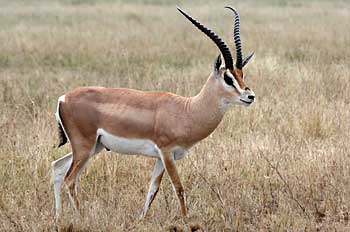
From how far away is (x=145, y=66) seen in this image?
11852 mm

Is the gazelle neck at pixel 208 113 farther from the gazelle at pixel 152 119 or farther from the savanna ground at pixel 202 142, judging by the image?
the savanna ground at pixel 202 142

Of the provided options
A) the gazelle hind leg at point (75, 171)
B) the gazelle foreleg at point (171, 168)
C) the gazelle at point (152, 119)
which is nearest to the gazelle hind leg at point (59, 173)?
the gazelle at point (152, 119)

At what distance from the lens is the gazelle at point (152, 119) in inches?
207

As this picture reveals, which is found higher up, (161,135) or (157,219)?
(161,135)

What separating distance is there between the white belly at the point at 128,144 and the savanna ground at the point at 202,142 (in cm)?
50

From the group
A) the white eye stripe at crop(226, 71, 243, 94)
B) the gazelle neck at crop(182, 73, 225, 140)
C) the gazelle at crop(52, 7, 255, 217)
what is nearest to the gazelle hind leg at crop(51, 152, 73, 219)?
the gazelle at crop(52, 7, 255, 217)

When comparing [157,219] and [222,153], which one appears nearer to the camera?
[157,219]

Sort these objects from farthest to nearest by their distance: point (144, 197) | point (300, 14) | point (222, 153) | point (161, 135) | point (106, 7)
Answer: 1. point (106, 7)
2. point (300, 14)
3. point (222, 153)
4. point (144, 197)
5. point (161, 135)

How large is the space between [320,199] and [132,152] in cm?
163

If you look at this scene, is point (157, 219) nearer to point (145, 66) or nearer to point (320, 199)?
point (320, 199)

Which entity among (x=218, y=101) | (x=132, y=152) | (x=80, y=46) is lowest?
(x=80, y=46)

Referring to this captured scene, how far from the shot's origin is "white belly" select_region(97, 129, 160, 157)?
5.30 meters

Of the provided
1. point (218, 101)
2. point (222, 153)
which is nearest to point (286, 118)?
point (222, 153)

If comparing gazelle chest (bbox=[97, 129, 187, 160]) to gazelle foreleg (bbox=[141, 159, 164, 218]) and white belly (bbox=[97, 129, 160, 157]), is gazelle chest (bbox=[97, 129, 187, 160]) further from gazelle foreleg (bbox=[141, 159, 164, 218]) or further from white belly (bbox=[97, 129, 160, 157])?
gazelle foreleg (bbox=[141, 159, 164, 218])
